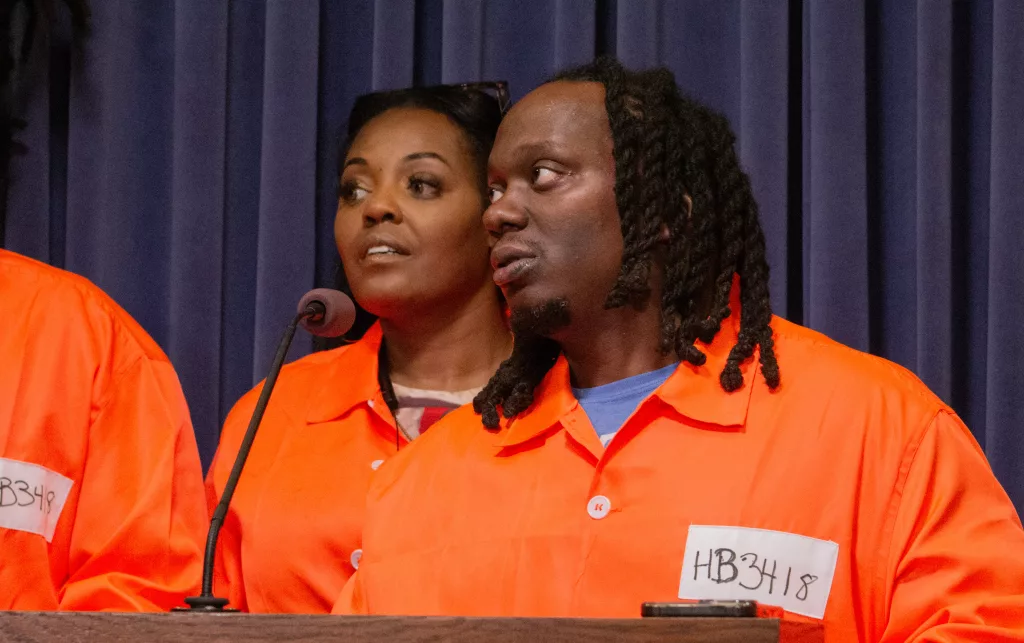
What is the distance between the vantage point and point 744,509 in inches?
74.8

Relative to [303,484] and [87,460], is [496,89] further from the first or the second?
[87,460]

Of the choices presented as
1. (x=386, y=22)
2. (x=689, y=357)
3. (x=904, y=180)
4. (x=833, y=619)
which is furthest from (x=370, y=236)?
(x=833, y=619)

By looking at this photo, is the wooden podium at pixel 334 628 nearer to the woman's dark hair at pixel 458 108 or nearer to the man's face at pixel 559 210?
the man's face at pixel 559 210

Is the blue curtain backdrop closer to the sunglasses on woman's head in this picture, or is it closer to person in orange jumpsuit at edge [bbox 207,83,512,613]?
the sunglasses on woman's head

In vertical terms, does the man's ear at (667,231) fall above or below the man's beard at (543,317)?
above

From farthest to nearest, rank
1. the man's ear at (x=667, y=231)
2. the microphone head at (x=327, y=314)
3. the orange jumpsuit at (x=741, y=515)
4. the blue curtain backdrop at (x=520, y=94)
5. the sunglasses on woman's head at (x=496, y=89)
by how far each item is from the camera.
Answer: the sunglasses on woman's head at (x=496, y=89), the blue curtain backdrop at (x=520, y=94), the man's ear at (x=667, y=231), the microphone head at (x=327, y=314), the orange jumpsuit at (x=741, y=515)

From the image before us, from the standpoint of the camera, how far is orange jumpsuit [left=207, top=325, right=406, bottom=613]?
8.33ft

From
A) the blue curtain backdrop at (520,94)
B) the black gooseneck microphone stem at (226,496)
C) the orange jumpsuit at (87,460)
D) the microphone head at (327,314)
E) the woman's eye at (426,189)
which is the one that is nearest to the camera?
the black gooseneck microphone stem at (226,496)

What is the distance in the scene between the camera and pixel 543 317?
215 centimetres

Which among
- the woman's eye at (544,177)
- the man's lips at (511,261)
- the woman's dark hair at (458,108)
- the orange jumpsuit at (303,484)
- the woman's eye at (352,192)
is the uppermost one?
the woman's dark hair at (458,108)

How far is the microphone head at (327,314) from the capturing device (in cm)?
208

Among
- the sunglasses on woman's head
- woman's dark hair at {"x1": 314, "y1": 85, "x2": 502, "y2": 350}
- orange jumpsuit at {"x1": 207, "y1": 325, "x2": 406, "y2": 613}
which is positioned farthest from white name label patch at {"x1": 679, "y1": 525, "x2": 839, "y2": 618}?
the sunglasses on woman's head

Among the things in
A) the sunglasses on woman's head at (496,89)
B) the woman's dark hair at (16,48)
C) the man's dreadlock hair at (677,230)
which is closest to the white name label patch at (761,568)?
the man's dreadlock hair at (677,230)

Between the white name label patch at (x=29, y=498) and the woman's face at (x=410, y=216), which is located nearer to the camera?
the white name label patch at (x=29, y=498)
